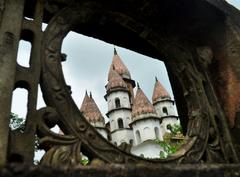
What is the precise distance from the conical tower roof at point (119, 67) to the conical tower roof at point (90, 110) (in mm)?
5566

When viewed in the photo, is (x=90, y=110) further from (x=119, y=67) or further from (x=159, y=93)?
(x=159, y=93)

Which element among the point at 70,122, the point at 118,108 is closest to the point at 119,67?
the point at 118,108

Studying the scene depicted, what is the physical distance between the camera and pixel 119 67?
38406mm

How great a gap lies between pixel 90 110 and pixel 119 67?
832 centimetres

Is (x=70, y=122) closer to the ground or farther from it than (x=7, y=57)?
closer to the ground

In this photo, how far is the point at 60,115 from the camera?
5.78ft

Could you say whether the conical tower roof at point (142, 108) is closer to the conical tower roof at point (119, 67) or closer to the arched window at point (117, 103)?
the arched window at point (117, 103)

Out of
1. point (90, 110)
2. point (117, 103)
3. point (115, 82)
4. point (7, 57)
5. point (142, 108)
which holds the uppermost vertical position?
point (115, 82)

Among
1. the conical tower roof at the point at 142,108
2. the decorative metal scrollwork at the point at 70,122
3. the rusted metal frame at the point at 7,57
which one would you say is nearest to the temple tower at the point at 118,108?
the conical tower roof at the point at 142,108

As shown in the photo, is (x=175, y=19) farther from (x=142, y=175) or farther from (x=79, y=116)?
(x=142, y=175)

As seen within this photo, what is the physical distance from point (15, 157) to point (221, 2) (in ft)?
6.52

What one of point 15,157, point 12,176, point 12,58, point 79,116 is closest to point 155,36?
point 79,116

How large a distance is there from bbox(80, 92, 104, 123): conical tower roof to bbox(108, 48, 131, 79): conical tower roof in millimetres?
5566

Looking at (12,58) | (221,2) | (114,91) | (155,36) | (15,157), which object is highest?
(114,91)
